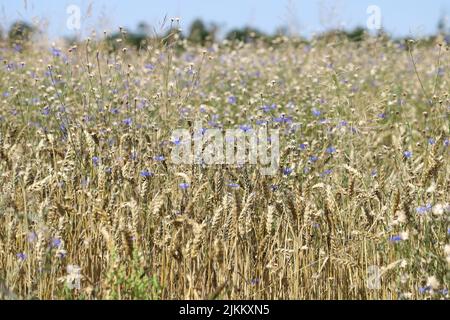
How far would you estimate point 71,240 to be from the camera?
3154mm

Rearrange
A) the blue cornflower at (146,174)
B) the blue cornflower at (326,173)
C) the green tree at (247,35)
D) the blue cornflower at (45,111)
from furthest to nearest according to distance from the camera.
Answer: the green tree at (247,35), the blue cornflower at (45,111), the blue cornflower at (326,173), the blue cornflower at (146,174)

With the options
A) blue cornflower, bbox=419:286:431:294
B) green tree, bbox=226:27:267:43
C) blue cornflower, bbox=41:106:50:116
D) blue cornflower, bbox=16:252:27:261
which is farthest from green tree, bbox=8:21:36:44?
blue cornflower, bbox=419:286:431:294

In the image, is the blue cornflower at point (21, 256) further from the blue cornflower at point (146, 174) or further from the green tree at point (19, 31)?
the green tree at point (19, 31)

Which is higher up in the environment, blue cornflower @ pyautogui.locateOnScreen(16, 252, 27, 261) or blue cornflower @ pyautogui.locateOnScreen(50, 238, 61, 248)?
blue cornflower @ pyautogui.locateOnScreen(50, 238, 61, 248)

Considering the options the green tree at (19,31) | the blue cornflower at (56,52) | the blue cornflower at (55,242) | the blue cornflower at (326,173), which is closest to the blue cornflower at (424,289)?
the blue cornflower at (326,173)

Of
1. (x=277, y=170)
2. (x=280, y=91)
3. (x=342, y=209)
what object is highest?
(x=280, y=91)

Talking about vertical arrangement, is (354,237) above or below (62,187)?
below

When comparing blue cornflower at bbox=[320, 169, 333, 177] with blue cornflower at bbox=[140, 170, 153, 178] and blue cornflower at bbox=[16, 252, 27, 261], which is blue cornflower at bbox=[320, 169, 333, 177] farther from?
blue cornflower at bbox=[16, 252, 27, 261]

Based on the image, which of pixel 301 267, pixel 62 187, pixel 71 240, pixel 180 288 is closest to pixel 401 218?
pixel 301 267

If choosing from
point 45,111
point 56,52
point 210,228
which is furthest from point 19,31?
point 210,228

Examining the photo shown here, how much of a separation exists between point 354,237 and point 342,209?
0.63ft
